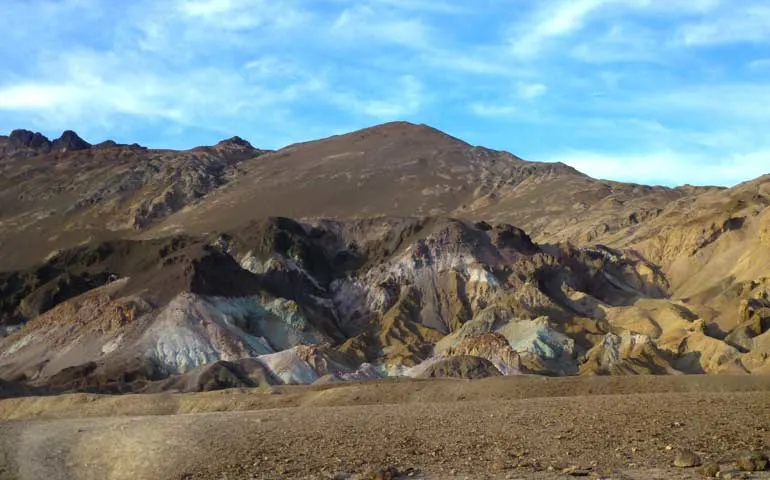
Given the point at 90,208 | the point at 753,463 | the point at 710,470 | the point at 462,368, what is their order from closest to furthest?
the point at 710,470
the point at 753,463
the point at 462,368
the point at 90,208

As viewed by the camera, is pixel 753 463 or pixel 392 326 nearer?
pixel 753 463

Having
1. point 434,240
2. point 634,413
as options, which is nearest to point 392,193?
point 434,240

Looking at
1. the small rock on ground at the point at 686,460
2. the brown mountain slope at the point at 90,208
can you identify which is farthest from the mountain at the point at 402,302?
the brown mountain slope at the point at 90,208

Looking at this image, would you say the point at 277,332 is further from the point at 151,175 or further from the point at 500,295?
the point at 151,175

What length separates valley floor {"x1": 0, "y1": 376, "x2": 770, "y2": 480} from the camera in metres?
17.4

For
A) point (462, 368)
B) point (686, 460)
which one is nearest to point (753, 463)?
point (686, 460)

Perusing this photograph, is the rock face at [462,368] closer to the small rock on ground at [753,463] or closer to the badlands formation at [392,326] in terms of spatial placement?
the badlands formation at [392,326]

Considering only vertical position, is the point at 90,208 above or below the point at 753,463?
above

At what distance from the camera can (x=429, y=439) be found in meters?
20.4

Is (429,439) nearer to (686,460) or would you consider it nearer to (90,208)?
(686,460)

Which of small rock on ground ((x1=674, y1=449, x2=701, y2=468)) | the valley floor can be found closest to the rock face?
the valley floor

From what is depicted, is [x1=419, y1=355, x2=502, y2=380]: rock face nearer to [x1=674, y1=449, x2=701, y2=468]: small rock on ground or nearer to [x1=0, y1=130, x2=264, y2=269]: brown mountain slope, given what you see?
[x1=674, y1=449, x2=701, y2=468]: small rock on ground

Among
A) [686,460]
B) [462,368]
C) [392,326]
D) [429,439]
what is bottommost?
[462,368]

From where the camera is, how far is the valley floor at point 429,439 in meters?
17.4
